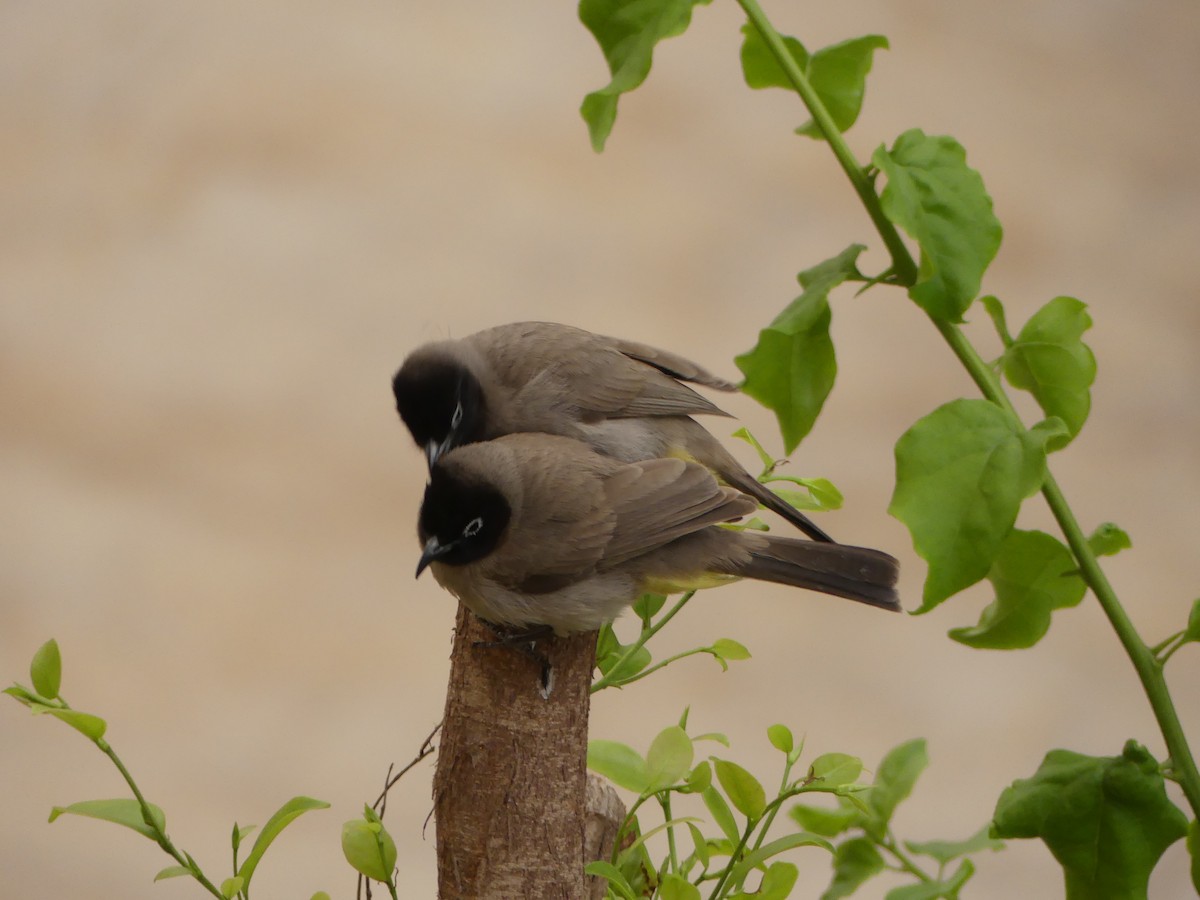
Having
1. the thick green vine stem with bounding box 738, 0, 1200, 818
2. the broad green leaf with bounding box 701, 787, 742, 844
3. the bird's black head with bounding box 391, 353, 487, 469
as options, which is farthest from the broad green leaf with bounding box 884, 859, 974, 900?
the bird's black head with bounding box 391, 353, 487, 469

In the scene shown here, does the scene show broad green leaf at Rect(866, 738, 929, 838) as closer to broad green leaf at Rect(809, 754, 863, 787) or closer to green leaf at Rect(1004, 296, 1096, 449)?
broad green leaf at Rect(809, 754, 863, 787)

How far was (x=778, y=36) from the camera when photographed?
0.89 m

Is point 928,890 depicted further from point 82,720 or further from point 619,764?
point 82,720

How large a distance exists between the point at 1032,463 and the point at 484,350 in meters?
0.99

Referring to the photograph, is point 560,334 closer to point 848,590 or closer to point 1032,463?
point 848,590

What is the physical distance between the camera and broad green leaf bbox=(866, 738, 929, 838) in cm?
119

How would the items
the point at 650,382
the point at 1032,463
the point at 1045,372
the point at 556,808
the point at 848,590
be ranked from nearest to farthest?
the point at 1032,463 → the point at 1045,372 → the point at 556,808 → the point at 848,590 → the point at 650,382

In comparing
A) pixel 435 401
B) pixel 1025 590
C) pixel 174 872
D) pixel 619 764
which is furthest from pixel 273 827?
pixel 1025 590

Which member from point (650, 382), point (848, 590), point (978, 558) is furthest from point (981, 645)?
point (650, 382)

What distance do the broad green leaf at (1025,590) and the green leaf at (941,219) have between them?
0.18 m

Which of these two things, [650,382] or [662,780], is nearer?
[662,780]

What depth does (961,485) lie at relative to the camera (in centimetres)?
83

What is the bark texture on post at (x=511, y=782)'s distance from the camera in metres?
1.33

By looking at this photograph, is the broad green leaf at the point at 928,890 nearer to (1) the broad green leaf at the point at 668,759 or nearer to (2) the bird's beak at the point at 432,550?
(1) the broad green leaf at the point at 668,759
